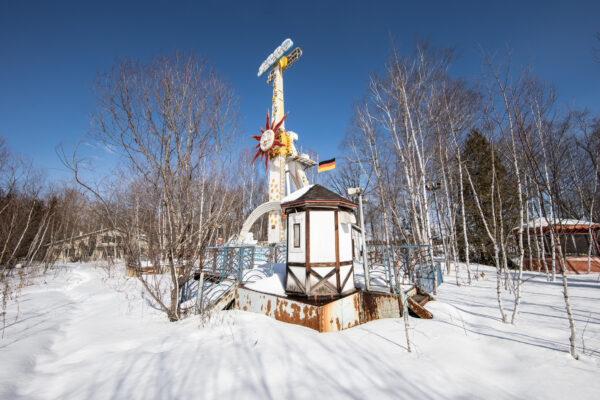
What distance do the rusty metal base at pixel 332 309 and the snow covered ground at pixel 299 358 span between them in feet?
0.94

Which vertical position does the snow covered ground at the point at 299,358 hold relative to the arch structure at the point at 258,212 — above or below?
below

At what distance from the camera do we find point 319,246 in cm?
717

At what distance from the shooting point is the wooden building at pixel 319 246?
7.00 meters

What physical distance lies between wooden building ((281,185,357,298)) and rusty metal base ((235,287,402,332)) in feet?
1.99

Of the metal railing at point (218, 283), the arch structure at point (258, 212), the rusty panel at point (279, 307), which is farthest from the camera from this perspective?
the arch structure at point (258, 212)

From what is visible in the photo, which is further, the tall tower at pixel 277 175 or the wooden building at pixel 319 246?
the tall tower at pixel 277 175

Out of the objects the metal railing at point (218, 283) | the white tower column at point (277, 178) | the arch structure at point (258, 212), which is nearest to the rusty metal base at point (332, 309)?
the metal railing at point (218, 283)

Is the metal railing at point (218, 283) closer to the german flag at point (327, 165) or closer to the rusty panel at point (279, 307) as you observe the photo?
the rusty panel at point (279, 307)

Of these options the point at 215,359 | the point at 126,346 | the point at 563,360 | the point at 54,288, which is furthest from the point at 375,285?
the point at 54,288

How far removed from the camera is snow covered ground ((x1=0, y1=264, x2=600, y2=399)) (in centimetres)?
338

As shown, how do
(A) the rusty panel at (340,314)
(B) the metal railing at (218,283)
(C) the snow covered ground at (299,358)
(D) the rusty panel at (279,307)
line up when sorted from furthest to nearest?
(B) the metal railing at (218,283), (D) the rusty panel at (279,307), (A) the rusty panel at (340,314), (C) the snow covered ground at (299,358)

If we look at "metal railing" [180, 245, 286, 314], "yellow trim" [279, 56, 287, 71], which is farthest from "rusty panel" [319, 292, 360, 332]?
"yellow trim" [279, 56, 287, 71]

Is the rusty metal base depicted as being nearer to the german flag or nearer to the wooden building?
the wooden building

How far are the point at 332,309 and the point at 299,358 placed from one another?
1759 mm
